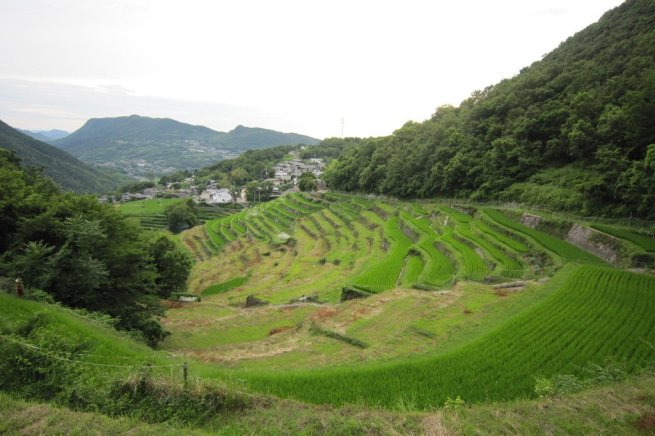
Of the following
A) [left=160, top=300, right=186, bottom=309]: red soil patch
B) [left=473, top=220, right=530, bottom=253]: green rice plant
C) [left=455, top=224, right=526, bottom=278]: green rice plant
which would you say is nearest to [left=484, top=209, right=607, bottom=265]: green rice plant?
[left=473, top=220, right=530, bottom=253]: green rice plant

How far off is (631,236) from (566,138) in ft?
56.6

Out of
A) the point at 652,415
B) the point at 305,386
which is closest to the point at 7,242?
the point at 305,386

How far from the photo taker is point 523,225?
31.1m

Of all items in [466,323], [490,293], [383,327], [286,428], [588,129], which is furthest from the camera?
[588,129]

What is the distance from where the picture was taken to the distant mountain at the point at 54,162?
125312 millimetres

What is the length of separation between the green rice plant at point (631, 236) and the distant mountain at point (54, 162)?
135m

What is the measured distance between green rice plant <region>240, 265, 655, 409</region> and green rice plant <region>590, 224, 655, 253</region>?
600 cm

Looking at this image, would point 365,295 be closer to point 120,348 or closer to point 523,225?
point 120,348

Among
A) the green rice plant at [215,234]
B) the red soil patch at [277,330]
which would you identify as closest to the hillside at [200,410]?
the red soil patch at [277,330]

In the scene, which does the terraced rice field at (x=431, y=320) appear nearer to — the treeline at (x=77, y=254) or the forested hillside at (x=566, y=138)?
the treeline at (x=77, y=254)

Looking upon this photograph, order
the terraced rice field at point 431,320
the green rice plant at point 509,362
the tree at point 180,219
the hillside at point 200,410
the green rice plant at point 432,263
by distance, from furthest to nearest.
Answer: the tree at point 180,219
the green rice plant at point 432,263
the terraced rice field at point 431,320
the green rice plant at point 509,362
the hillside at point 200,410

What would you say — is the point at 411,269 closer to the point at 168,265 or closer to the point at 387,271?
the point at 387,271

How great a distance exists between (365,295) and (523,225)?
16.3 metres

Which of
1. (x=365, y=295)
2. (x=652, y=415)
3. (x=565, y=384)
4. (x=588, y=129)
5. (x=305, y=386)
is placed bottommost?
(x=365, y=295)
